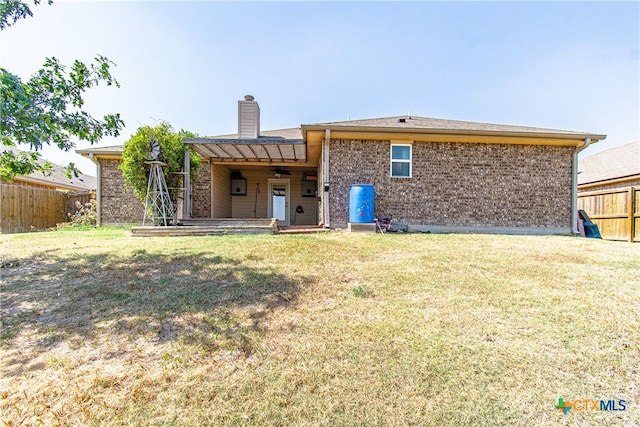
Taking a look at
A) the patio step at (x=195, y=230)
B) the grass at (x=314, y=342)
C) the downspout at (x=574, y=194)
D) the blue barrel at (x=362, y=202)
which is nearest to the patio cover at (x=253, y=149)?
the blue barrel at (x=362, y=202)

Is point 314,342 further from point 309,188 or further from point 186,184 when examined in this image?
point 309,188

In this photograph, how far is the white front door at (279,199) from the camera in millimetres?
14445

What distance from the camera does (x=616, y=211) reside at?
1023 centimetres

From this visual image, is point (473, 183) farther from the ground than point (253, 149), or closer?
closer

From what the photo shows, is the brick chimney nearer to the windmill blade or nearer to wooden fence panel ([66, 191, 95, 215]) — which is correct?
the windmill blade

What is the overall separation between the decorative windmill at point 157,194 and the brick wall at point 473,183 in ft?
18.3

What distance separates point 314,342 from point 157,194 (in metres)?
8.70

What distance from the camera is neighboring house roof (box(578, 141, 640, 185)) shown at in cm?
1249

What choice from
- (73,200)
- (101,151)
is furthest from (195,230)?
(73,200)

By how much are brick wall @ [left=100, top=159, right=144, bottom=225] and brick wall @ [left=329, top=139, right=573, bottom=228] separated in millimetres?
8230

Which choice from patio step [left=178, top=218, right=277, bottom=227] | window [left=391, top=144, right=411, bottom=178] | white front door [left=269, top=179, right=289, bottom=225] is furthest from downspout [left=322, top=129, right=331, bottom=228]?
white front door [left=269, top=179, right=289, bottom=225]

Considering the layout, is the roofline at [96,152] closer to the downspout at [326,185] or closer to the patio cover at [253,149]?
the patio cover at [253,149]

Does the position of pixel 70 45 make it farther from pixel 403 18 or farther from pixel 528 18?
pixel 528 18

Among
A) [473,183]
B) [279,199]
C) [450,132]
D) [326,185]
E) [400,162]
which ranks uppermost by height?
[450,132]
